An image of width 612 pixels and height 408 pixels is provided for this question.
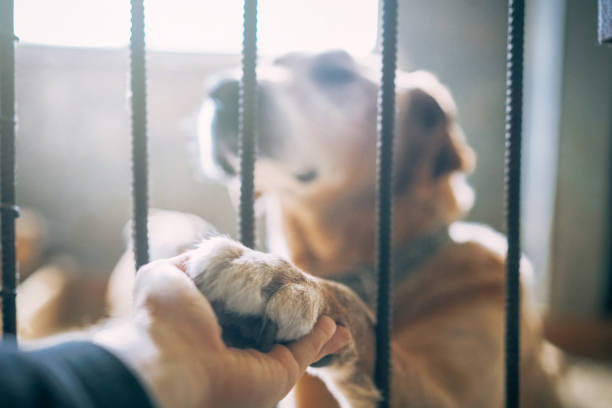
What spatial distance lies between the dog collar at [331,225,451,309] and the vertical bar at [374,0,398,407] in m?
0.70

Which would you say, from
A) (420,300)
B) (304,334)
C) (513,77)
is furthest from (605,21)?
(420,300)

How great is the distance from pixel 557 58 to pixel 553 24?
254 millimetres

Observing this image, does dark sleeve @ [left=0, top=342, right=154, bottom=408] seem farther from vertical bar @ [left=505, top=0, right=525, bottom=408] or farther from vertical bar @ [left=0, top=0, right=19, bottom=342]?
vertical bar @ [left=505, top=0, right=525, bottom=408]

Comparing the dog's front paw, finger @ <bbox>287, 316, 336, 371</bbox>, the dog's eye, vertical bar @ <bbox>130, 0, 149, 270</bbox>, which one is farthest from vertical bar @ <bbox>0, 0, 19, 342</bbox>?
the dog's eye

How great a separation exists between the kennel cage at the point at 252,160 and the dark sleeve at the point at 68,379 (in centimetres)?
39

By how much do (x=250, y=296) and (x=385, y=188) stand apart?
0.31m

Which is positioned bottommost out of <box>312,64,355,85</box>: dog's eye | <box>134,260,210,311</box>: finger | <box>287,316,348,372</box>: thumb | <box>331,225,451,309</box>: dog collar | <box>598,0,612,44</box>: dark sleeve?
<box>331,225,451,309</box>: dog collar

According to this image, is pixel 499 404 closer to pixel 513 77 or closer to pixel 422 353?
pixel 422 353

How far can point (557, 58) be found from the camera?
3076 mm

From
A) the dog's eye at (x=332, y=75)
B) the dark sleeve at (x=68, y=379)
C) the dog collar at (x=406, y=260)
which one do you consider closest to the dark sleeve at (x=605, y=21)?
the dark sleeve at (x=68, y=379)

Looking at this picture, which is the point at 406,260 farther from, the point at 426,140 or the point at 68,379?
the point at 68,379

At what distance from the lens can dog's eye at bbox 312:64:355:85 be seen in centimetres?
174

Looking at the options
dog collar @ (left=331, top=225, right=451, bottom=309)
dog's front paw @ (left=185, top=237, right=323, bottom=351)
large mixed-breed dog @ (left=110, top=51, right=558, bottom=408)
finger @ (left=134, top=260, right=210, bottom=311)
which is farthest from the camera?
dog collar @ (left=331, top=225, right=451, bottom=309)

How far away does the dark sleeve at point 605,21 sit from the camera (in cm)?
65
